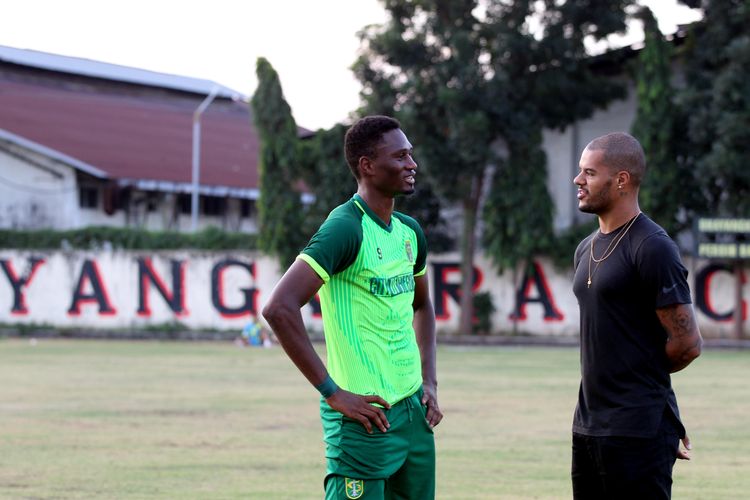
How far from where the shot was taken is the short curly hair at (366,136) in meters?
6.12

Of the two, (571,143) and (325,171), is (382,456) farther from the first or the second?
(571,143)

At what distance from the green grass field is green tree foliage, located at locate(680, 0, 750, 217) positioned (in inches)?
405

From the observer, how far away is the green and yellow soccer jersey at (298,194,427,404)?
Result: 19.4 feet

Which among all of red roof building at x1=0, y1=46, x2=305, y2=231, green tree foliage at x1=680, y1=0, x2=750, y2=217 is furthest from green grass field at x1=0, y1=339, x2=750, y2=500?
red roof building at x1=0, y1=46, x2=305, y2=231

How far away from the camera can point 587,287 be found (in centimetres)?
597

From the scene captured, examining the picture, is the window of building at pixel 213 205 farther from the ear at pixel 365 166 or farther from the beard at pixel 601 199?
the beard at pixel 601 199

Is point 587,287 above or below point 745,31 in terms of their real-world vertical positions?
below

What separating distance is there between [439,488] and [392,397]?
14.9 ft

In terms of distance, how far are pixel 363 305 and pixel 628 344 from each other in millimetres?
1125

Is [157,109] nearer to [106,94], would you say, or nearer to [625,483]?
[106,94]

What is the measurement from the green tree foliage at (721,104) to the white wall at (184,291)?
473 centimetres

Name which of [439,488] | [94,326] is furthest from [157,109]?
[439,488]

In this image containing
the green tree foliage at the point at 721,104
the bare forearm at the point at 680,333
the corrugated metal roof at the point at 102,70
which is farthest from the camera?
the corrugated metal roof at the point at 102,70

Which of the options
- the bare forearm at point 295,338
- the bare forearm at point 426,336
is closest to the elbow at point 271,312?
the bare forearm at point 295,338
